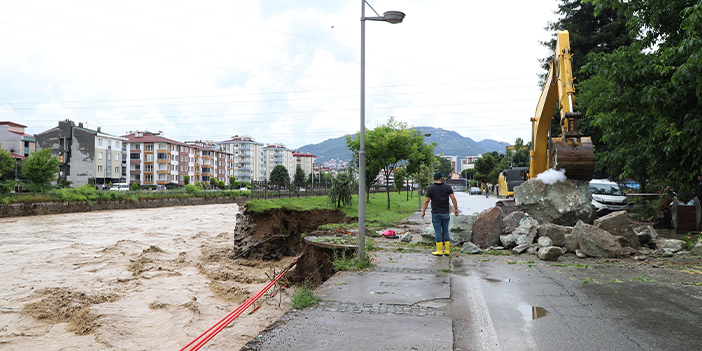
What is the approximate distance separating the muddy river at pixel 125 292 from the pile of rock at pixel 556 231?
496 centimetres

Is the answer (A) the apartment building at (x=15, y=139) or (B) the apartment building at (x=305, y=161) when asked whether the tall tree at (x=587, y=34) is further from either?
(B) the apartment building at (x=305, y=161)

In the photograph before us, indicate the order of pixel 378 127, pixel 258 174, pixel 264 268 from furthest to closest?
pixel 258 174 < pixel 378 127 < pixel 264 268

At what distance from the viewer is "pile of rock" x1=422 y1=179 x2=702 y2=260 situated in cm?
962

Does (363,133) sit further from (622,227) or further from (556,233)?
(622,227)

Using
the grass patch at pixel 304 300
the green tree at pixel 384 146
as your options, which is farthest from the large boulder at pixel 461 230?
the green tree at pixel 384 146

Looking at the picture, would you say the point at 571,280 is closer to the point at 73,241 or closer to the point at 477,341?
the point at 477,341

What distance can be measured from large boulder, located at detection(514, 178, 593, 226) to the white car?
8.14 metres

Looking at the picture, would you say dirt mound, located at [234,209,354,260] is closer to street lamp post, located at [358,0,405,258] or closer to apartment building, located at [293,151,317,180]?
street lamp post, located at [358,0,405,258]

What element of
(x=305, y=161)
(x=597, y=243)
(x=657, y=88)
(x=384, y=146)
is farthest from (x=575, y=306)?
(x=305, y=161)

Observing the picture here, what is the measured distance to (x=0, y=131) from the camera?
2507 inches

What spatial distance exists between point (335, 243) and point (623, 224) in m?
6.63

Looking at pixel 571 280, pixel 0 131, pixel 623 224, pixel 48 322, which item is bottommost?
pixel 48 322

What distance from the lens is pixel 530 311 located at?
5684 millimetres

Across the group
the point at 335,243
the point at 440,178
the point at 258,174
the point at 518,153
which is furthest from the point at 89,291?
the point at 258,174
